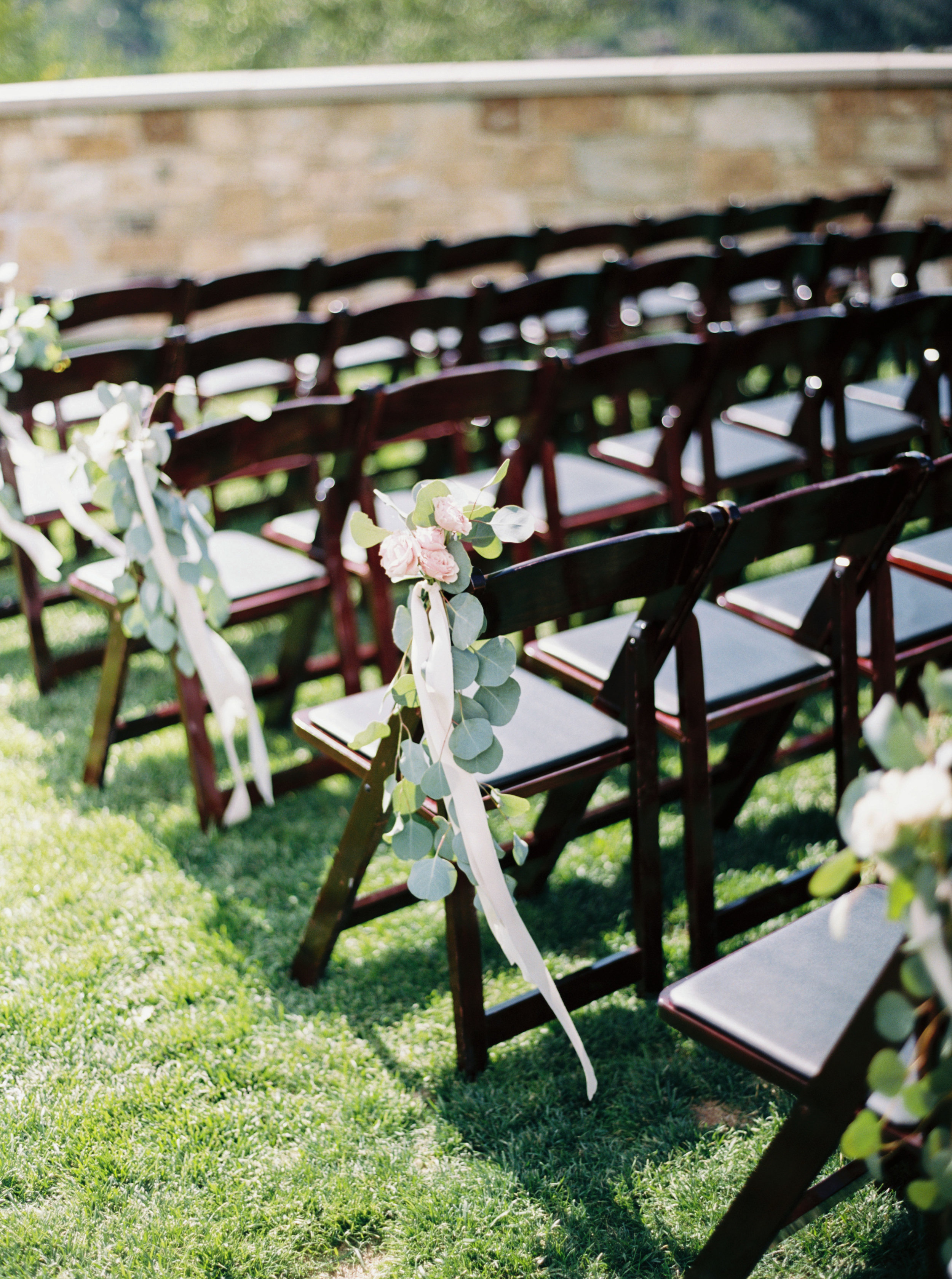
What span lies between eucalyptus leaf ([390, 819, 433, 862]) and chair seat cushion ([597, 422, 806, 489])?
1.90m

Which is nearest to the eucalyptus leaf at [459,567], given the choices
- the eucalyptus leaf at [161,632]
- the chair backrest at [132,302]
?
the eucalyptus leaf at [161,632]

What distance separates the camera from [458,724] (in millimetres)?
1834

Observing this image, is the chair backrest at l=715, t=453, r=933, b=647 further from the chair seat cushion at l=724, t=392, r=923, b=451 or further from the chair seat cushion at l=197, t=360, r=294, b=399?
the chair seat cushion at l=197, t=360, r=294, b=399

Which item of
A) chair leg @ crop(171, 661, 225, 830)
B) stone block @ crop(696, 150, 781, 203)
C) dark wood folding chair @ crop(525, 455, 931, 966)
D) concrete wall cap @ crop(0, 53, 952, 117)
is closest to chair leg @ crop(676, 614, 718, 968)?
dark wood folding chair @ crop(525, 455, 931, 966)

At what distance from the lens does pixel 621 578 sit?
1934mm

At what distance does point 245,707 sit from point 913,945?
5.84 feet

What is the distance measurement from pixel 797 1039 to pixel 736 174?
704 cm

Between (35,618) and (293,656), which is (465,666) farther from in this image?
(35,618)

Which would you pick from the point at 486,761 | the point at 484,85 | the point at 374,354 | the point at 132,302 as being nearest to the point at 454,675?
the point at 486,761

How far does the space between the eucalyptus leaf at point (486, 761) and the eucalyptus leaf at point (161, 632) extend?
40.2 inches

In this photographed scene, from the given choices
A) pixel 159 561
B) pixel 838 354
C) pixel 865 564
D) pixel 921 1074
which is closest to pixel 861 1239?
pixel 921 1074

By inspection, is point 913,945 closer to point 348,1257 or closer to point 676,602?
point 676,602

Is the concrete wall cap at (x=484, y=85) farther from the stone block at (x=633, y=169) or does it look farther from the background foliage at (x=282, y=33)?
the background foliage at (x=282, y=33)

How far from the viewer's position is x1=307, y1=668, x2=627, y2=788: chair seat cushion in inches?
83.5
